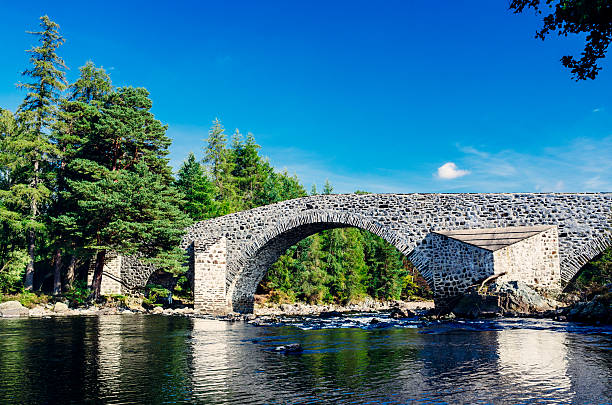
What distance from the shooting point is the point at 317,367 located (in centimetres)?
750

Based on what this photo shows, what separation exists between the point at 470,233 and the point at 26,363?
46.9 ft

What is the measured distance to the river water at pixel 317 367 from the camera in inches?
220

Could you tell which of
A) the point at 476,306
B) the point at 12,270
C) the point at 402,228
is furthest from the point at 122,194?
the point at 476,306

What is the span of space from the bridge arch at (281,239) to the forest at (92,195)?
302cm

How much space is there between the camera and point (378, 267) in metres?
40.9

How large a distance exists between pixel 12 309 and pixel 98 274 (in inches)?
171

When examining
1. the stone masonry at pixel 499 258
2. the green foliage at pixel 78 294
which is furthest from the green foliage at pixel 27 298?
the stone masonry at pixel 499 258

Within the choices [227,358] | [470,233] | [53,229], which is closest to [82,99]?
[53,229]

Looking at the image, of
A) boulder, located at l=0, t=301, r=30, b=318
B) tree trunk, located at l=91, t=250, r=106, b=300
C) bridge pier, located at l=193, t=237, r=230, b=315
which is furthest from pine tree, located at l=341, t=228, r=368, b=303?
boulder, located at l=0, t=301, r=30, b=318

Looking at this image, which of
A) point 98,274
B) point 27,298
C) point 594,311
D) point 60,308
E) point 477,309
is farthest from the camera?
point 98,274

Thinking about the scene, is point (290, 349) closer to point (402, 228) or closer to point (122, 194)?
point (402, 228)

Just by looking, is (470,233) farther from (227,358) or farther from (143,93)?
(143,93)

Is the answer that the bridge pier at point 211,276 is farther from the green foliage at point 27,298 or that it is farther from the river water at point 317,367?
the river water at point 317,367

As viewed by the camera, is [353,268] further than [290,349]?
Yes
